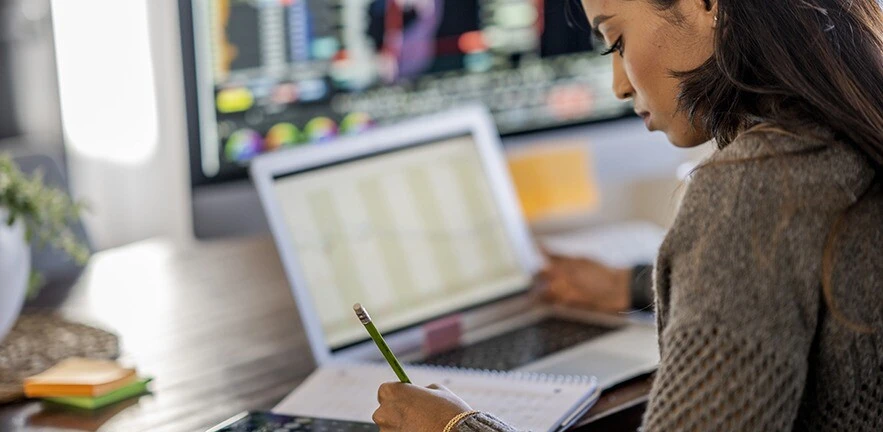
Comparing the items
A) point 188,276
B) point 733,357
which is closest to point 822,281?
point 733,357

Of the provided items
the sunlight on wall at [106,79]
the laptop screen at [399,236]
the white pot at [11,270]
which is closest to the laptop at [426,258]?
the laptop screen at [399,236]

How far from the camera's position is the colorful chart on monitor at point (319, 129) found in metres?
1.87

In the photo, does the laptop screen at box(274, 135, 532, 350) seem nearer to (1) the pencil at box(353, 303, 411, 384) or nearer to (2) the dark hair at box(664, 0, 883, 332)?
(1) the pencil at box(353, 303, 411, 384)

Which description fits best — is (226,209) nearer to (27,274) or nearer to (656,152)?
(27,274)

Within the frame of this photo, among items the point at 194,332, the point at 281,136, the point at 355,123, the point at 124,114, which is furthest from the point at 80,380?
the point at 124,114

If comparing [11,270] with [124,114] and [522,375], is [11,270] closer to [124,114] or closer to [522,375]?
[522,375]

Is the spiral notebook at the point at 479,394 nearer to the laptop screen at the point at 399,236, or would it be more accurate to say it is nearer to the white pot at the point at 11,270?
the laptop screen at the point at 399,236

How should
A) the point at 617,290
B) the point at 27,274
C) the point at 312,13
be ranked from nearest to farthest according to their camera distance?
the point at 27,274, the point at 617,290, the point at 312,13

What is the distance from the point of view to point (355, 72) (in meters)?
1.93

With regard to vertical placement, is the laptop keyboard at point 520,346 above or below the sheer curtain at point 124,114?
below

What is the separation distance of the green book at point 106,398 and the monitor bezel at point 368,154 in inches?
8.1

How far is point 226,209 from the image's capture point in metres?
1.74

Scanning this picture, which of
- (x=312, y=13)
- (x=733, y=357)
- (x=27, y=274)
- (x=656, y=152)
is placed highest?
(x=312, y=13)

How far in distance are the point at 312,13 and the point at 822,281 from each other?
123 centimetres
